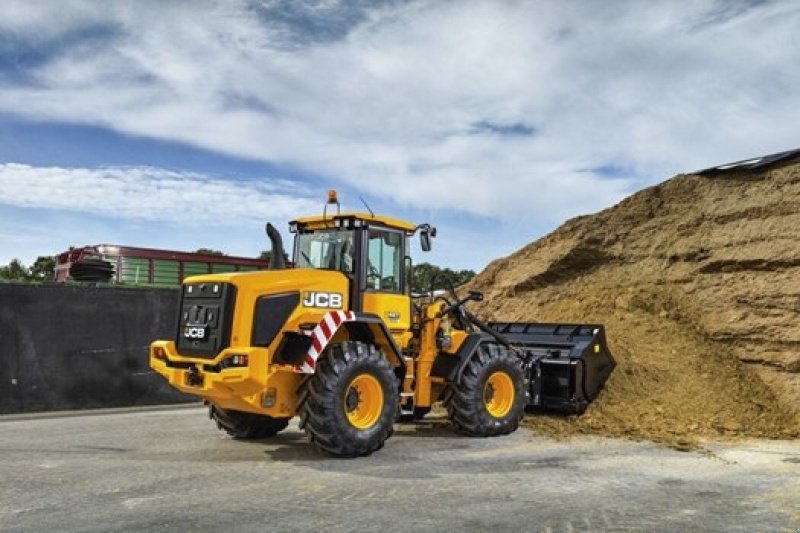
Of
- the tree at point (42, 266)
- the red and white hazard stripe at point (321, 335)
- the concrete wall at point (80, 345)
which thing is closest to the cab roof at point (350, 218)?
the red and white hazard stripe at point (321, 335)

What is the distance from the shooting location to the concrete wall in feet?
39.7

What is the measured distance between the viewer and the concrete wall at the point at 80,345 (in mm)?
12086

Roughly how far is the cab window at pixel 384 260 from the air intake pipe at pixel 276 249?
3.45 ft

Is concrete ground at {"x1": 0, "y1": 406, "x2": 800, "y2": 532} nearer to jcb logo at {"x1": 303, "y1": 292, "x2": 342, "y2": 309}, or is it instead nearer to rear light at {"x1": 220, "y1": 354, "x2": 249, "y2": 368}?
rear light at {"x1": 220, "y1": 354, "x2": 249, "y2": 368}

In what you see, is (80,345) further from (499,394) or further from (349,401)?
(499,394)

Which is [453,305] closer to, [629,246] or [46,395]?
[629,246]

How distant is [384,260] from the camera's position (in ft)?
30.4

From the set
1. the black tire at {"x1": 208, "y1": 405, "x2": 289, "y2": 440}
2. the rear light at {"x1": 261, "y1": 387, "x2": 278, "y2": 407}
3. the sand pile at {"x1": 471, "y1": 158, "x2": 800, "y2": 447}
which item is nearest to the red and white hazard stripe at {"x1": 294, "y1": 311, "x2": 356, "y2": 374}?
the rear light at {"x1": 261, "y1": 387, "x2": 278, "y2": 407}

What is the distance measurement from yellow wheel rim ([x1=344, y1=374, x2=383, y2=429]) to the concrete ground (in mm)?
389

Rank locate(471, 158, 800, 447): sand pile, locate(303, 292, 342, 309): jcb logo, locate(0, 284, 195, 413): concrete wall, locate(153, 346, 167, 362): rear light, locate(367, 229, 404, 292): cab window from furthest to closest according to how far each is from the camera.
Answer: locate(0, 284, 195, 413): concrete wall < locate(471, 158, 800, 447): sand pile < locate(367, 229, 404, 292): cab window < locate(153, 346, 167, 362): rear light < locate(303, 292, 342, 309): jcb logo

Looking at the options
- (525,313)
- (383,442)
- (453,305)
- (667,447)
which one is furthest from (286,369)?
(525,313)

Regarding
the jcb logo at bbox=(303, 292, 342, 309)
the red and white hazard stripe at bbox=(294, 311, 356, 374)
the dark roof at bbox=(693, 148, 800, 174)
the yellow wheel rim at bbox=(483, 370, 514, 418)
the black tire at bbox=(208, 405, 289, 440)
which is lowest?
the black tire at bbox=(208, 405, 289, 440)

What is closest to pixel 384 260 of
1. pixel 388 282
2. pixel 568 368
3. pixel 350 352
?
pixel 388 282

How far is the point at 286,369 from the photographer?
25.9 ft
